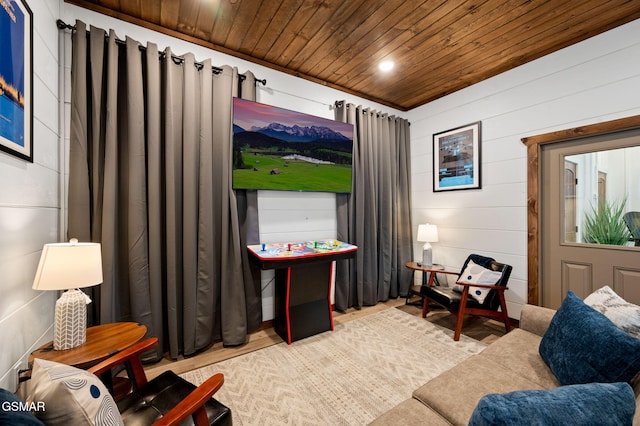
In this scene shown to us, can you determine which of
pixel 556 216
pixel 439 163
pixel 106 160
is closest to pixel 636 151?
pixel 556 216

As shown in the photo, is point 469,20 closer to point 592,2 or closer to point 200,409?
point 592,2

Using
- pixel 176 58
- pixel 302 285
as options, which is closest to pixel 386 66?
pixel 176 58

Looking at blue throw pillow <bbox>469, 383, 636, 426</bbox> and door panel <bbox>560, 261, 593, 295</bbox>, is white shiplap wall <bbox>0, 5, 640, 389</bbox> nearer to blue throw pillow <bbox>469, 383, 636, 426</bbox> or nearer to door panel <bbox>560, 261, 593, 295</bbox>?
door panel <bbox>560, 261, 593, 295</bbox>

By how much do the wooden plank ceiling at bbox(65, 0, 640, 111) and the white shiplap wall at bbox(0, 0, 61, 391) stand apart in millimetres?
721

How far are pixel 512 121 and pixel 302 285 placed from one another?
9.75 ft

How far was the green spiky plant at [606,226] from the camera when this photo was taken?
7.84 feet

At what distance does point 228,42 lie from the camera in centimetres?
253

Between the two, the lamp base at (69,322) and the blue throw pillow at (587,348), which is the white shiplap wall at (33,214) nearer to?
the lamp base at (69,322)

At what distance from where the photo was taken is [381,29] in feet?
7.59

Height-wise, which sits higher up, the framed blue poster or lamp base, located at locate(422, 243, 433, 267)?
the framed blue poster

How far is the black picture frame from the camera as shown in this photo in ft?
10.8

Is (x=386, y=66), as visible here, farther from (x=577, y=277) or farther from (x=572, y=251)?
(x=577, y=277)

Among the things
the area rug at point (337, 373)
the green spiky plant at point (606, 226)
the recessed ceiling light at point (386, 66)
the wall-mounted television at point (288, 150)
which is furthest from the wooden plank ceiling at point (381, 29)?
the area rug at point (337, 373)

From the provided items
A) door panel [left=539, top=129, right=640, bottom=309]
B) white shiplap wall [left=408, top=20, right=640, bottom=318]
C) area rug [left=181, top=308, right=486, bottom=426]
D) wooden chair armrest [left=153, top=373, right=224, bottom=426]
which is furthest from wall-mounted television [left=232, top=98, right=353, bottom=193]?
door panel [left=539, top=129, right=640, bottom=309]
